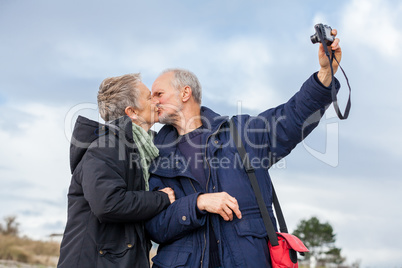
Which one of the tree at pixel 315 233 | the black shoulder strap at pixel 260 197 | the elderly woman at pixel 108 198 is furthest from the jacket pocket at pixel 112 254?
the tree at pixel 315 233

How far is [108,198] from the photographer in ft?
9.86

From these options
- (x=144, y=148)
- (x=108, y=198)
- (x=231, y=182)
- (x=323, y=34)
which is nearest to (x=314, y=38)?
(x=323, y=34)

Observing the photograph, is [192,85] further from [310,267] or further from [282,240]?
[310,267]

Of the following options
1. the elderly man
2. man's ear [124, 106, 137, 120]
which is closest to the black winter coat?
the elderly man

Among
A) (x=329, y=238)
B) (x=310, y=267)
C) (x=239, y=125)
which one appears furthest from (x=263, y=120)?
(x=329, y=238)

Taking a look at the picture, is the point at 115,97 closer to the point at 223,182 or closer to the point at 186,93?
the point at 186,93

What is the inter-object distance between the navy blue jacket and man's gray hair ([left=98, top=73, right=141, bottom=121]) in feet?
1.93

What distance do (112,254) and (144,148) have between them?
98 centimetres

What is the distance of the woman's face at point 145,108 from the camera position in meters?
3.90

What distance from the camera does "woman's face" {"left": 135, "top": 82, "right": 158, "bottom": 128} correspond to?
12.8ft

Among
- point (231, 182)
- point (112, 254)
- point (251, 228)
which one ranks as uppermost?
point (231, 182)

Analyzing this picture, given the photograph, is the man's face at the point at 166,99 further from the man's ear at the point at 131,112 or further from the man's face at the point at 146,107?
the man's ear at the point at 131,112

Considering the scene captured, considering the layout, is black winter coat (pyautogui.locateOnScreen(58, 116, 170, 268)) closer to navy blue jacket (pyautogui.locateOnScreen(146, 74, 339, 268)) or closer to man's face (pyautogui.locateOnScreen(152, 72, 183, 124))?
navy blue jacket (pyautogui.locateOnScreen(146, 74, 339, 268))

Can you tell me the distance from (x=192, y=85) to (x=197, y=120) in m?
0.41
